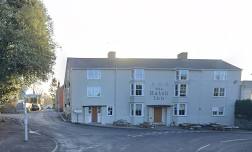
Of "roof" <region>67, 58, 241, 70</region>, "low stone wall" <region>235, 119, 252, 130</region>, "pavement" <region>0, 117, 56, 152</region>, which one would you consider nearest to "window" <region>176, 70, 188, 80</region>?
"roof" <region>67, 58, 241, 70</region>

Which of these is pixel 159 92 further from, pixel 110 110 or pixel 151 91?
pixel 110 110

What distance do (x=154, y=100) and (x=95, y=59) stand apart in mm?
10725

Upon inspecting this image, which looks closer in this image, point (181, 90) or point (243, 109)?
point (243, 109)

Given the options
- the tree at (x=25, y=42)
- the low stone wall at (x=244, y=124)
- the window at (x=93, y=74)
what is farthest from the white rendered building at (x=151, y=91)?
A: the tree at (x=25, y=42)

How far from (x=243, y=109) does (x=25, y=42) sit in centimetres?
3447

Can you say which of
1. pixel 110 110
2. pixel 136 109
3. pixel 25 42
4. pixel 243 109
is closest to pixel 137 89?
pixel 136 109

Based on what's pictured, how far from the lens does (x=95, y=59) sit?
4656 centimetres

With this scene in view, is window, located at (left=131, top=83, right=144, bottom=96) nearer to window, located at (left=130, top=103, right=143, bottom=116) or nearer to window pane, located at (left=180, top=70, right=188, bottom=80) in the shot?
window, located at (left=130, top=103, right=143, bottom=116)

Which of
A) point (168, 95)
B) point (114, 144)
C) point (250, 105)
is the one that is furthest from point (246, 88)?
point (114, 144)

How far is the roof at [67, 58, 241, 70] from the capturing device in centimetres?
4438

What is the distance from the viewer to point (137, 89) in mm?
44531

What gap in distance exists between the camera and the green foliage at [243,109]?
4462 centimetres

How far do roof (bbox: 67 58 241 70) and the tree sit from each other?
59.1 feet

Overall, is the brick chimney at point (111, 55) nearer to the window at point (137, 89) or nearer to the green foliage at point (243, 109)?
the window at point (137, 89)
